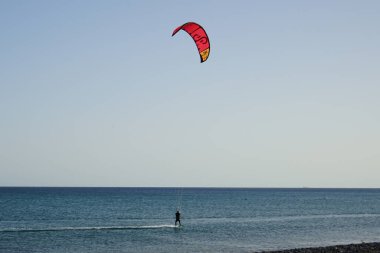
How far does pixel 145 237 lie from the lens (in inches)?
1335

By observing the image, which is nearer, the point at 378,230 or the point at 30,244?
the point at 30,244

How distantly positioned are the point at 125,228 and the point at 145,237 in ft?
22.7

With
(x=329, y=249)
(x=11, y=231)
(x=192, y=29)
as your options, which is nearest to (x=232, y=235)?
(x=329, y=249)

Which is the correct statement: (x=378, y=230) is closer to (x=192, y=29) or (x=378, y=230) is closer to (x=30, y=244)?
(x=30, y=244)

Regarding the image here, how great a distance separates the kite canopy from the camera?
18281 mm

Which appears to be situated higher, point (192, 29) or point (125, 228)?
point (192, 29)

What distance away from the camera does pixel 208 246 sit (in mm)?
29281

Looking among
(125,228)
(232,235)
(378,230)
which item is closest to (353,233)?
(378,230)

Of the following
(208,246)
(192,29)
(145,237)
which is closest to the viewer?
(192,29)

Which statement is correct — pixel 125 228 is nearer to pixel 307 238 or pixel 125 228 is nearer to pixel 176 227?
pixel 176 227

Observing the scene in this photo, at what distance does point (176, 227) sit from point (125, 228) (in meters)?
4.09

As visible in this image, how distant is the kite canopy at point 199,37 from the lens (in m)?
18.3

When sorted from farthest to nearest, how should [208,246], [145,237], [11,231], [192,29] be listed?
1. [11,231]
2. [145,237]
3. [208,246]
4. [192,29]

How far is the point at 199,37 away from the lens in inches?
726
